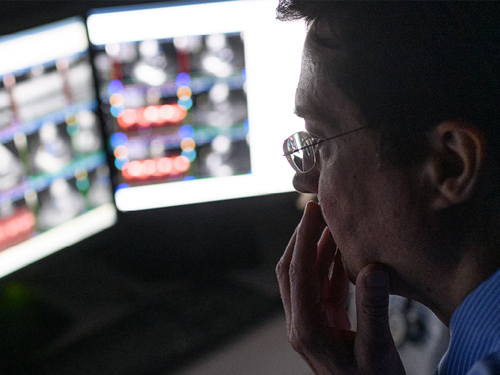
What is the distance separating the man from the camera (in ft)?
1.80

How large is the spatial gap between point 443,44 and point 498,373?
1.08ft

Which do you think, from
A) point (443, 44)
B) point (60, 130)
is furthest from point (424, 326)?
point (60, 130)

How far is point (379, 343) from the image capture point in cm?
70

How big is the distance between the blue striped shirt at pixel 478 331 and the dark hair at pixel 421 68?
5.7 inches

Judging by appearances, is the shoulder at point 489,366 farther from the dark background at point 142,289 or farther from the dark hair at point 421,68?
the dark background at point 142,289

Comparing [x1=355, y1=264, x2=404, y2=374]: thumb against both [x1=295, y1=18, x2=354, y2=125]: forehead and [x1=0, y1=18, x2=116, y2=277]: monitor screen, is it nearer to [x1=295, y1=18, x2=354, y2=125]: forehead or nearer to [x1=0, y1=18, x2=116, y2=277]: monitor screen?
[x1=295, y1=18, x2=354, y2=125]: forehead

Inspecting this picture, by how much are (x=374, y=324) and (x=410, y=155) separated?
0.77 ft

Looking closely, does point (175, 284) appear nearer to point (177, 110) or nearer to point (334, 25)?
point (177, 110)

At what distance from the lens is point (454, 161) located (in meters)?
0.57

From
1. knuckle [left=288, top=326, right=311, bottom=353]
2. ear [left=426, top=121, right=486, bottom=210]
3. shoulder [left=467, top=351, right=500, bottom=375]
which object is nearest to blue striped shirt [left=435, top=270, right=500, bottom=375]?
shoulder [left=467, top=351, right=500, bottom=375]

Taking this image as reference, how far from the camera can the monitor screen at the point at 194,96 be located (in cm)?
112

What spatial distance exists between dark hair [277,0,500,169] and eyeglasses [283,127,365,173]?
0.11 metres

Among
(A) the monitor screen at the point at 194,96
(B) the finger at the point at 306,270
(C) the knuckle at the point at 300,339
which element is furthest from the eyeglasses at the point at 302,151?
(A) the monitor screen at the point at 194,96

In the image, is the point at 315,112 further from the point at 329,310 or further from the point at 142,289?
the point at 142,289
